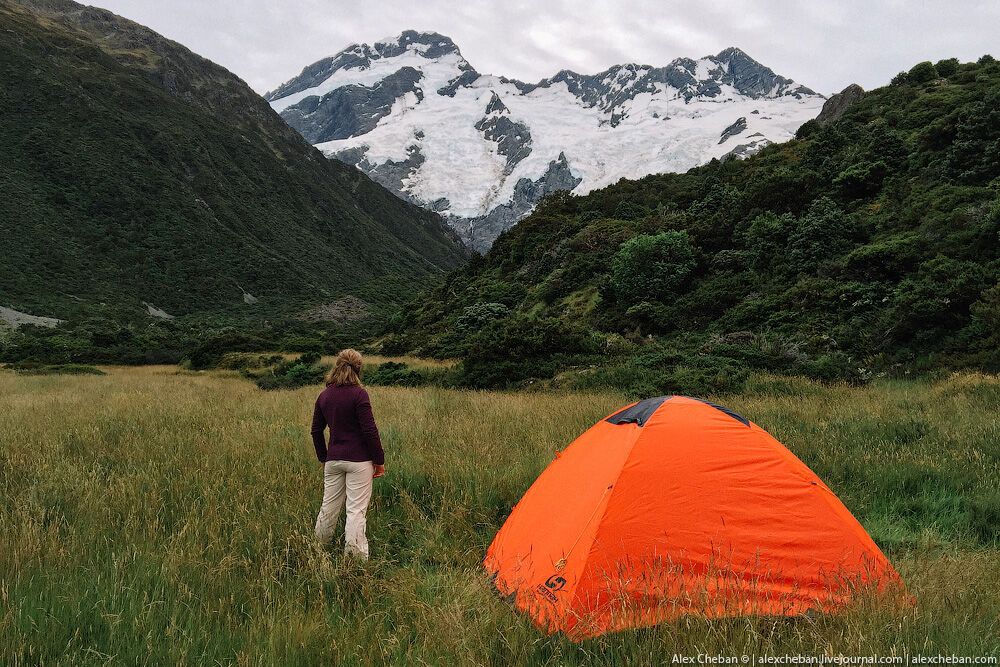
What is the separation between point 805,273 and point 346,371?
19116 millimetres

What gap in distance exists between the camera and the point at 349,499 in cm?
443

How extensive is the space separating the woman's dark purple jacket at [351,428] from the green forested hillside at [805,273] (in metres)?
9.87

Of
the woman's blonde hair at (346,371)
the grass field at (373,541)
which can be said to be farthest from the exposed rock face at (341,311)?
the woman's blonde hair at (346,371)

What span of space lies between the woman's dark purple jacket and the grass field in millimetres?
743

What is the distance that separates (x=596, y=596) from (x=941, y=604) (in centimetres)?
191

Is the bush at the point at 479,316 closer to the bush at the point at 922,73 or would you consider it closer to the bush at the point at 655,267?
the bush at the point at 655,267

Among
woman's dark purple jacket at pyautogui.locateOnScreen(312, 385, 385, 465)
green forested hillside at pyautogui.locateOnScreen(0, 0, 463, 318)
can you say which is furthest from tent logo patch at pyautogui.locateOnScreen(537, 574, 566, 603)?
green forested hillside at pyautogui.locateOnScreen(0, 0, 463, 318)

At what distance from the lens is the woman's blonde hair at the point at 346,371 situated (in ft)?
15.5

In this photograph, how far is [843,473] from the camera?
6.19m

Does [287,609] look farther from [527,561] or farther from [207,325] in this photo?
[207,325]

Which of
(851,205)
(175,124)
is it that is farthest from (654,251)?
(175,124)

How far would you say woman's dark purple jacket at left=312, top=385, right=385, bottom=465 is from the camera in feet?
14.8

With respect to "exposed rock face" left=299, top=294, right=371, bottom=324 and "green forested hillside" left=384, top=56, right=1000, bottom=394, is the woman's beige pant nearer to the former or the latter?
"green forested hillside" left=384, top=56, right=1000, bottom=394

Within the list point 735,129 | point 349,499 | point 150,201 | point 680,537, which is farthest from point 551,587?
point 735,129
